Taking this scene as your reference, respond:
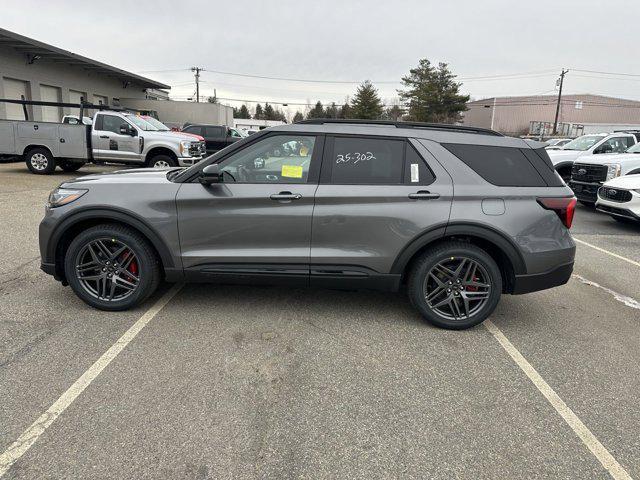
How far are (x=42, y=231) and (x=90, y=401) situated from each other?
189cm

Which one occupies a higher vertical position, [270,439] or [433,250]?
[433,250]

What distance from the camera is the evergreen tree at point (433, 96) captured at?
208 feet

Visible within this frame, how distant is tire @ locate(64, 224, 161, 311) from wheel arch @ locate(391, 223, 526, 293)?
216 centimetres

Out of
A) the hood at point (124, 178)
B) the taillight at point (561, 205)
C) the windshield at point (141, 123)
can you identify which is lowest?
the taillight at point (561, 205)

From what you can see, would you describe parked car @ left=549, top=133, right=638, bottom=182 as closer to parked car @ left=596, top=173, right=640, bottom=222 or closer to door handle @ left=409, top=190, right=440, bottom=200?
parked car @ left=596, top=173, right=640, bottom=222

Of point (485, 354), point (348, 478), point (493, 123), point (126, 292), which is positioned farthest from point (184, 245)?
point (493, 123)

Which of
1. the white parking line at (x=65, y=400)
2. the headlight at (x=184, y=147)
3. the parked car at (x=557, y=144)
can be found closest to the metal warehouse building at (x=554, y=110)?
the parked car at (x=557, y=144)

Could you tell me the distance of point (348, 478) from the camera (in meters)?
2.25

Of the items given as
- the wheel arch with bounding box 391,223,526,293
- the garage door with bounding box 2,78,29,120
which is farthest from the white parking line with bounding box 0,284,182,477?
the garage door with bounding box 2,78,29,120

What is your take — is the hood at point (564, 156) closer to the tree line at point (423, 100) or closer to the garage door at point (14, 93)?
the garage door at point (14, 93)

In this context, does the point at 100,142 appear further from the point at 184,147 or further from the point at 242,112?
the point at 242,112

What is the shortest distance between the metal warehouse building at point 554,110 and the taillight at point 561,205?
87622mm

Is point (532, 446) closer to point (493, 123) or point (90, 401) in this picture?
point (90, 401)

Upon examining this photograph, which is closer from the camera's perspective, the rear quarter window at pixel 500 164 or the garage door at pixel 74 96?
the rear quarter window at pixel 500 164
